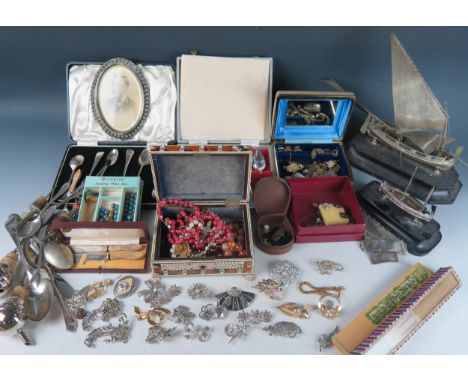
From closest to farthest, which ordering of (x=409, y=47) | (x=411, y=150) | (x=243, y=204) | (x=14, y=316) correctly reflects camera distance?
1. (x=14, y=316)
2. (x=243, y=204)
3. (x=411, y=150)
4. (x=409, y=47)

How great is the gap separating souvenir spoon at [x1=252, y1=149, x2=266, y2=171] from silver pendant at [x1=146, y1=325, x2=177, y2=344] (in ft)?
3.63

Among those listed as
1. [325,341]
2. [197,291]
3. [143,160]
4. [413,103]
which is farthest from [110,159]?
[413,103]

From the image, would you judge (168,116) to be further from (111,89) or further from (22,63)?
(22,63)

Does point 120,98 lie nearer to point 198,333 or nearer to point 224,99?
point 224,99

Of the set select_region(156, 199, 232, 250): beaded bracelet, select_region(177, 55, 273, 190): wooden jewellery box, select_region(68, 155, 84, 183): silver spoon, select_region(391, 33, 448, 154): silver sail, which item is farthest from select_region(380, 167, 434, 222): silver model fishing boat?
select_region(68, 155, 84, 183): silver spoon

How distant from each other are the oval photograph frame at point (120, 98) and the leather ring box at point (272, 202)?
0.95 meters

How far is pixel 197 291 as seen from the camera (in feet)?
6.54

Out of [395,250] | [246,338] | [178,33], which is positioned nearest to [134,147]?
[178,33]

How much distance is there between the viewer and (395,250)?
2172 millimetres

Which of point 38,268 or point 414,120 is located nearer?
point 38,268

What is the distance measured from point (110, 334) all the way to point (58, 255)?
0.49 meters

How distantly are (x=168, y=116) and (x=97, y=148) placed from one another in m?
0.51

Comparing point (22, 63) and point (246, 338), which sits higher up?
point (22, 63)

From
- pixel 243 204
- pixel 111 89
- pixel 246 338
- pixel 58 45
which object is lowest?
pixel 246 338
